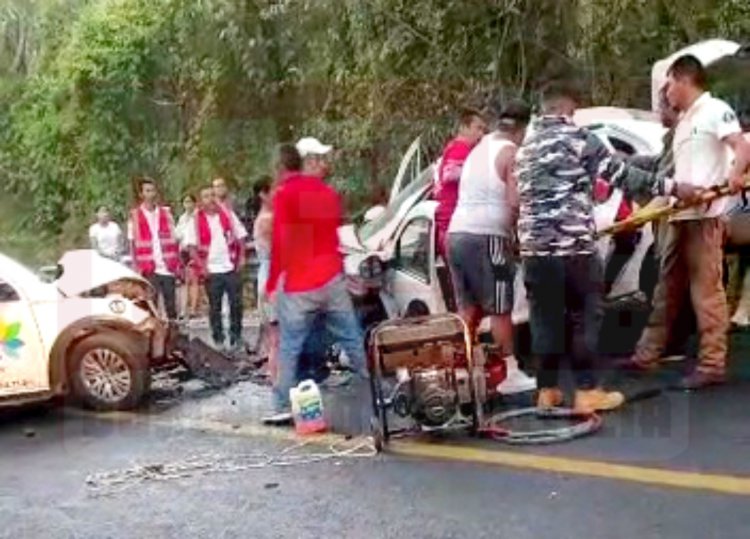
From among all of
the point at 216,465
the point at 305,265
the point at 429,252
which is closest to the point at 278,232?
the point at 305,265

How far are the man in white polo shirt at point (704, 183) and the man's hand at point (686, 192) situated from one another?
0.04 metres

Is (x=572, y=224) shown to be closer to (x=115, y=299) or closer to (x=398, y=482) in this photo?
(x=398, y=482)

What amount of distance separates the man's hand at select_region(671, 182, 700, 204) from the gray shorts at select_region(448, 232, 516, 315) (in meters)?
1.05

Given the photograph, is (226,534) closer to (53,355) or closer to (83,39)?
(53,355)

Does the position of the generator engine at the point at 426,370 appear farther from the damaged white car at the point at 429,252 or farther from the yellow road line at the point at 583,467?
the damaged white car at the point at 429,252

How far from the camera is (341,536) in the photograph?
597 centimetres

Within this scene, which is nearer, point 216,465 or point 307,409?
point 216,465

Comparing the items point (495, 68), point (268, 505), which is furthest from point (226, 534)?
point (495, 68)

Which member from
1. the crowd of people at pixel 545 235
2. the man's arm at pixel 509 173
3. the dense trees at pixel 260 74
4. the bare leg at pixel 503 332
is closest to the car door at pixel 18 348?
the crowd of people at pixel 545 235

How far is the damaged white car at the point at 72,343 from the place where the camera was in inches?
372

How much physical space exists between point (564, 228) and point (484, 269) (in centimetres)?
70

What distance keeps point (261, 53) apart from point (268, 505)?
14297mm

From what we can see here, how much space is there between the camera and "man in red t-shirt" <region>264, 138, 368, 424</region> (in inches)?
327

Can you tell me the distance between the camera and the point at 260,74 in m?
20.5
